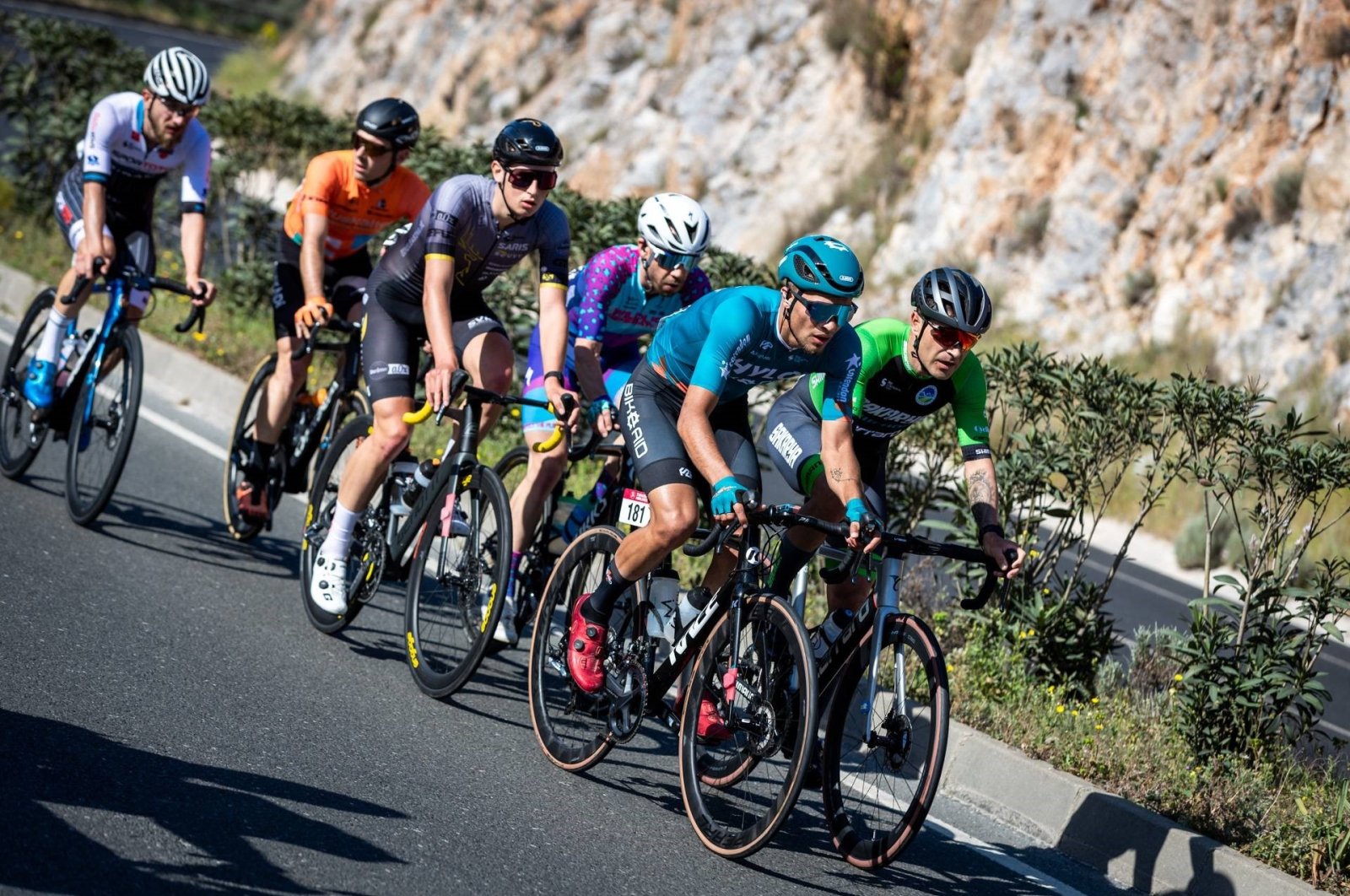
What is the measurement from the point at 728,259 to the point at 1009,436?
3135mm

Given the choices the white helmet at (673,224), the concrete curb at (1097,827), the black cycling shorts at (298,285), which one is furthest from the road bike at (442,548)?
the concrete curb at (1097,827)

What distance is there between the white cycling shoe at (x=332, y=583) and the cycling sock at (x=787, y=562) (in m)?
2.02

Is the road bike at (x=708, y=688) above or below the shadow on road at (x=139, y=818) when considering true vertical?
above

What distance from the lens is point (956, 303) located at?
19.4 ft

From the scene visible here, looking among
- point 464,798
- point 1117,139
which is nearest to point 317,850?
point 464,798

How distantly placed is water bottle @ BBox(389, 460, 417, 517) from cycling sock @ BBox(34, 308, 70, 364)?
2614 mm

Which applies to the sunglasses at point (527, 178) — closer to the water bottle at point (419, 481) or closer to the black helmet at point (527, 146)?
the black helmet at point (527, 146)

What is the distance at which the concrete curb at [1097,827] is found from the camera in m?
5.77

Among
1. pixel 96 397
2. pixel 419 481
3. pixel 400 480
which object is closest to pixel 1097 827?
pixel 419 481

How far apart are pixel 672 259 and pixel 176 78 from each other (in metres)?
2.85

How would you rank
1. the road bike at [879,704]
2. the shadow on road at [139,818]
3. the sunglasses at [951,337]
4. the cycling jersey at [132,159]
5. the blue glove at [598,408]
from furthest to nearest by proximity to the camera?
1. the cycling jersey at [132,159]
2. the blue glove at [598,408]
3. the sunglasses at [951,337]
4. the road bike at [879,704]
5. the shadow on road at [139,818]

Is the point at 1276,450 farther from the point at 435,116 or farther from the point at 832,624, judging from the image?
the point at 435,116

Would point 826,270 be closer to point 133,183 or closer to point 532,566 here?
point 532,566

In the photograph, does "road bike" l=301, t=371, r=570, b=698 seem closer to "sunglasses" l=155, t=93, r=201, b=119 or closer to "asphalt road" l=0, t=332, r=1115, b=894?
"asphalt road" l=0, t=332, r=1115, b=894
